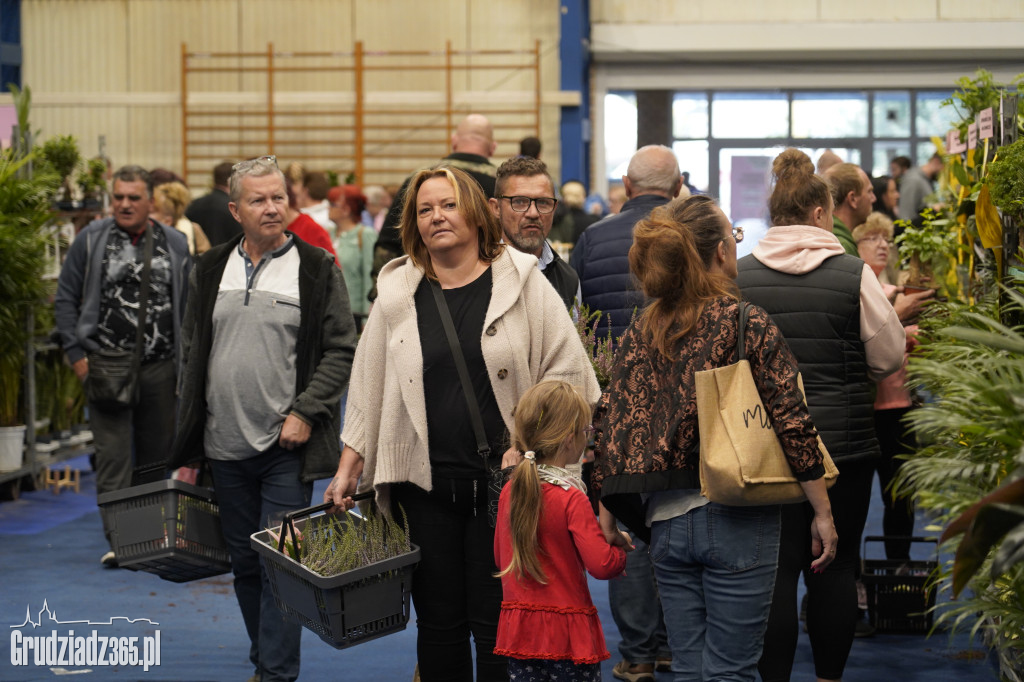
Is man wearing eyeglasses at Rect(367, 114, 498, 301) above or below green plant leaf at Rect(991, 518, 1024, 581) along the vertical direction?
above

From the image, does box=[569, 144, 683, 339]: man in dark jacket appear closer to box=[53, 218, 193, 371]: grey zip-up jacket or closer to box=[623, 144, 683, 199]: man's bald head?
box=[623, 144, 683, 199]: man's bald head

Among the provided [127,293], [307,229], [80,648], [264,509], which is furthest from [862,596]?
[127,293]

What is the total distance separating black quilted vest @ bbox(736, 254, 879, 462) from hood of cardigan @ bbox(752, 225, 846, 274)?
27 mm

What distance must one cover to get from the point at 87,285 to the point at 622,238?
91.4 inches

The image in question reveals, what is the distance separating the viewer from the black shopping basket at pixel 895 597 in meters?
4.17

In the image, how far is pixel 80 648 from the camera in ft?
13.4

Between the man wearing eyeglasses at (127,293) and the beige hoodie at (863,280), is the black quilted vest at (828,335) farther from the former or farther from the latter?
the man wearing eyeglasses at (127,293)

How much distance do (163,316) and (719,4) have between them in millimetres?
11007

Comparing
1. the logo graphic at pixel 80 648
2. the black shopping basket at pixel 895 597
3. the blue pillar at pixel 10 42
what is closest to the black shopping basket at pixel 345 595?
the logo graphic at pixel 80 648

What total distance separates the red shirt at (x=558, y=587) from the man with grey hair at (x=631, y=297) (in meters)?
1.18

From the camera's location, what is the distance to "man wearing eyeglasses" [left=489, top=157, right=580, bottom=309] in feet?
11.8

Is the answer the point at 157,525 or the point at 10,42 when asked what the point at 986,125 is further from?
the point at 10,42

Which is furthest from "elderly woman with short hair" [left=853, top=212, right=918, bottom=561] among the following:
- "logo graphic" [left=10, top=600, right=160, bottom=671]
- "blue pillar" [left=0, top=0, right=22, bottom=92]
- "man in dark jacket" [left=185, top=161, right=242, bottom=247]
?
"blue pillar" [left=0, top=0, right=22, bottom=92]

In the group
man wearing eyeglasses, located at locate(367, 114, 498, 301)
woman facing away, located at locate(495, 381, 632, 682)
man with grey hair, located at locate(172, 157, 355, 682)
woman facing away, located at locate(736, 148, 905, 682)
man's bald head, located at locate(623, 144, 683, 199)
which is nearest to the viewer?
woman facing away, located at locate(495, 381, 632, 682)
